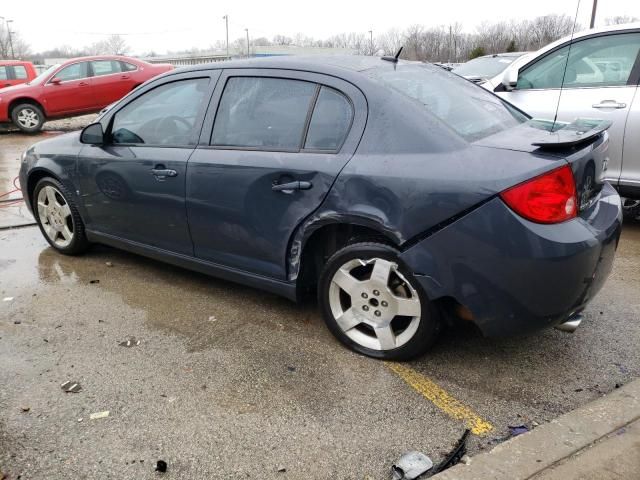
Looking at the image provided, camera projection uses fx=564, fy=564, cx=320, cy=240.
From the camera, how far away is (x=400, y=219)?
2729 mm

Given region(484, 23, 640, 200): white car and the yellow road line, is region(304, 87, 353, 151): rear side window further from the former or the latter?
region(484, 23, 640, 200): white car

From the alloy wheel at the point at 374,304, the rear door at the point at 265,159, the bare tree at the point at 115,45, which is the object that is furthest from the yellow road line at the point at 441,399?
the bare tree at the point at 115,45

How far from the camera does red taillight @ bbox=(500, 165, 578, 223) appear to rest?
→ 8.15 feet

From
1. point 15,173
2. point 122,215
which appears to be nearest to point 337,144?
point 122,215

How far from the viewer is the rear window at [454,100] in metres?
2.96

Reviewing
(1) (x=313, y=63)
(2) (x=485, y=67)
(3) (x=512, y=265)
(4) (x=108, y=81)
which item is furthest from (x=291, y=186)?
(4) (x=108, y=81)

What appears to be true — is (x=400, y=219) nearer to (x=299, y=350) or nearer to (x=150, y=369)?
(x=299, y=350)

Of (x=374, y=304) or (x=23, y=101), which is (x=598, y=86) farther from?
(x=23, y=101)

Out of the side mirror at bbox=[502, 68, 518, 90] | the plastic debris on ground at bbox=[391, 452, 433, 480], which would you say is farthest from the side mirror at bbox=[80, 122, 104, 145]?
the side mirror at bbox=[502, 68, 518, 90]

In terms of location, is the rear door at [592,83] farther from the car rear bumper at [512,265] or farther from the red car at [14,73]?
the red car at [14,73]

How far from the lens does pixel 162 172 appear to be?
145 inches

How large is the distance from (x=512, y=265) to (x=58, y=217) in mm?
3802

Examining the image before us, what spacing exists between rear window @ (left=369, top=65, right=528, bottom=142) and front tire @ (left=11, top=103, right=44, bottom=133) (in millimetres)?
12088

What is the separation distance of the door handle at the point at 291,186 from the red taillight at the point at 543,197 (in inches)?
40.5
